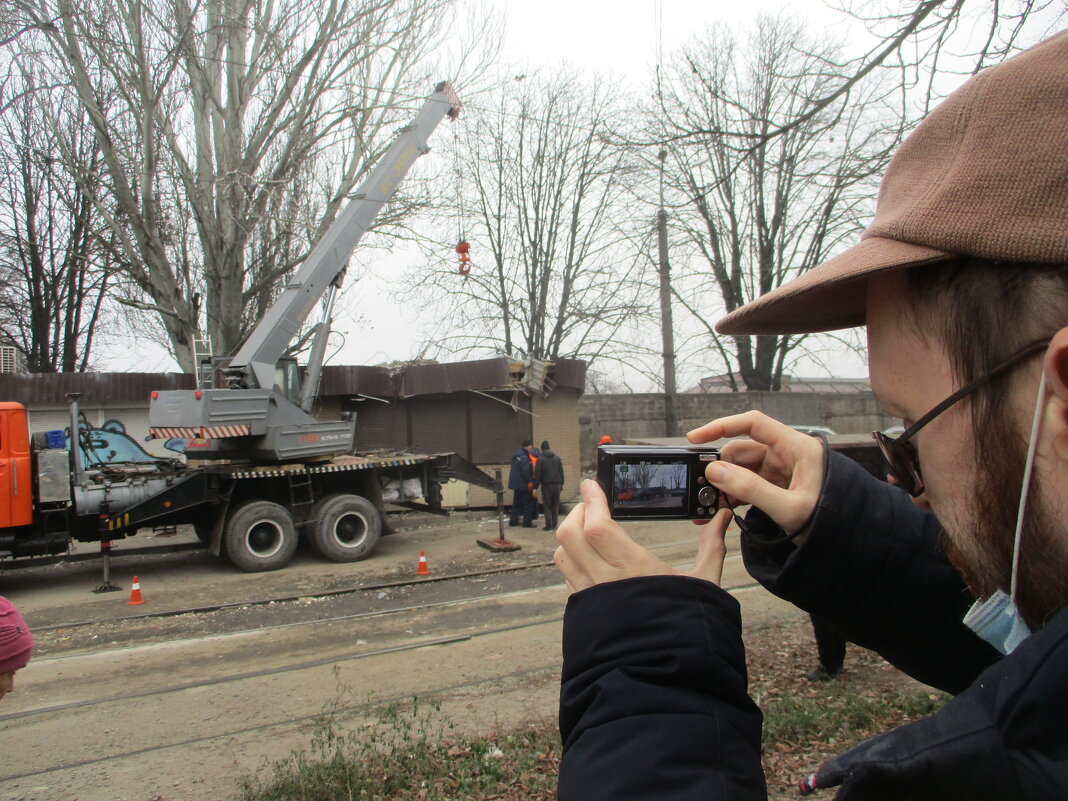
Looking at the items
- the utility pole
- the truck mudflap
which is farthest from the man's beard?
the utility pole

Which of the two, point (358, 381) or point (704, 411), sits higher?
point (358, 381)

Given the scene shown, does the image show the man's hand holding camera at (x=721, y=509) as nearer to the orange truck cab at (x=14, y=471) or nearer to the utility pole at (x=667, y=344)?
the orange truck cab at (x=14, y=471)

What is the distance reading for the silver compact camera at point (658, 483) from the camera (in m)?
1.63

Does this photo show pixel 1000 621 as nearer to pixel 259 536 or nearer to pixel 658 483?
pixel 658 483

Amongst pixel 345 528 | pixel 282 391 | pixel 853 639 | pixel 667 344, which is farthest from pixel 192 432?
pixel 667 344

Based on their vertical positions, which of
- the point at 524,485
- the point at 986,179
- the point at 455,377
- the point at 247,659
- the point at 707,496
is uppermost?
→ the point at 455,377

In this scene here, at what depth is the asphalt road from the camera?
484 centimetres

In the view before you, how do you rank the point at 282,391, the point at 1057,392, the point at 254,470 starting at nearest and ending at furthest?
the point at 1057,392 → the point at 254,470 → the point at 282,391

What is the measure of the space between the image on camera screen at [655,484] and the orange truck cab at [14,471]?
1088 cm

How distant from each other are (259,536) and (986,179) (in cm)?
1193

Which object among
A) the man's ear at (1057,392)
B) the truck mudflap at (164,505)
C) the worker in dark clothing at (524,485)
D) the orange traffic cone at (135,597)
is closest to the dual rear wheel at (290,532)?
the truck mudflap at (164,505)

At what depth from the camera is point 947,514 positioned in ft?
3.38

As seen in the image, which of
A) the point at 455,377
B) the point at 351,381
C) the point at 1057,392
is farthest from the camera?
the point at 351,381

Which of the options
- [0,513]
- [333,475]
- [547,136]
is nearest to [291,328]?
[333,475]
